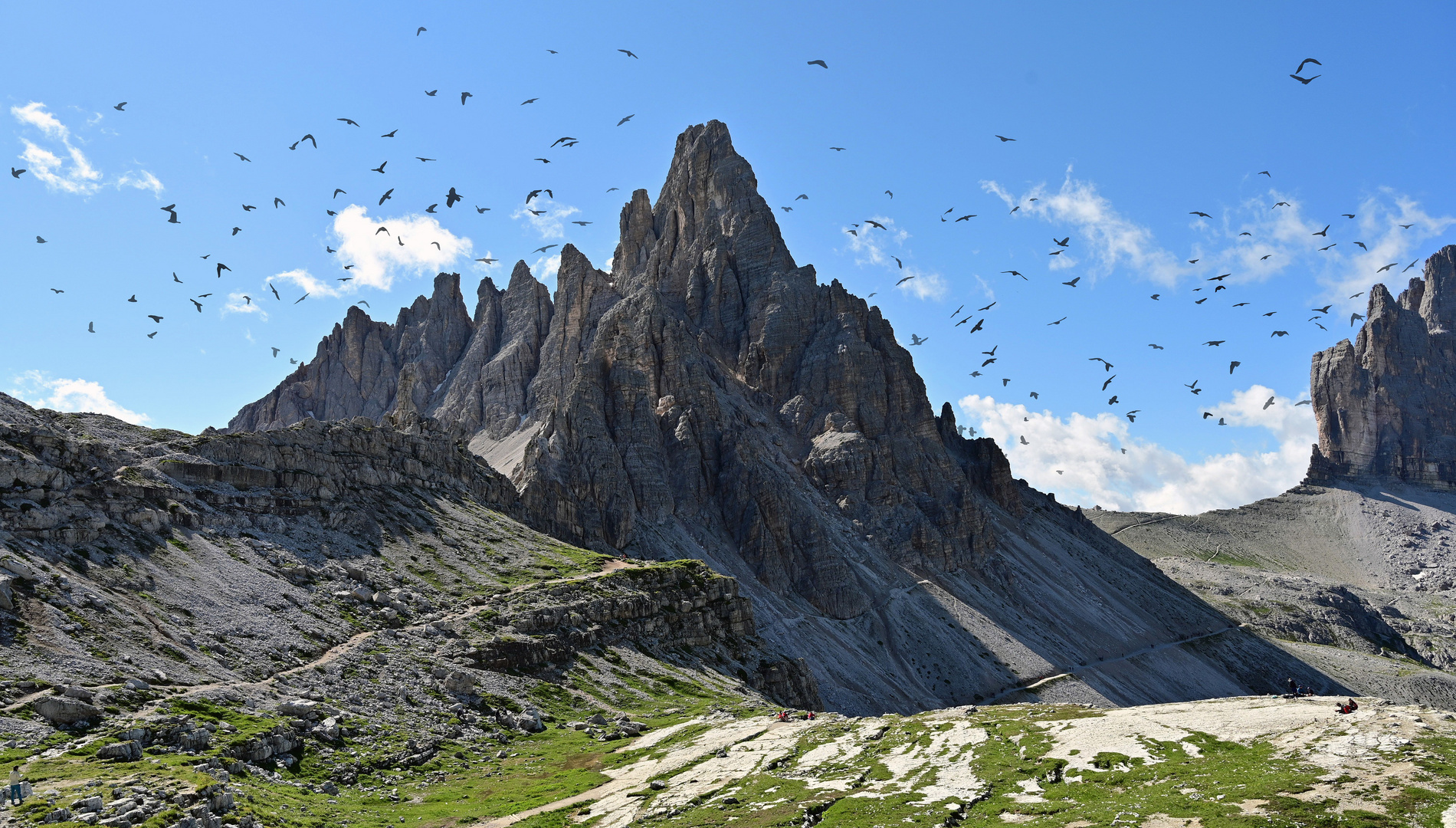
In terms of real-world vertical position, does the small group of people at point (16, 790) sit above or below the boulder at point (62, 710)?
below

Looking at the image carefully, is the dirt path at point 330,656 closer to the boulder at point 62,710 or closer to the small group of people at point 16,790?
the boulder at point 62,710

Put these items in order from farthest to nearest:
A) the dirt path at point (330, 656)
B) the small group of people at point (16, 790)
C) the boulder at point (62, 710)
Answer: the dirt path at point (330, 656)
the boulder at point (62, 710)
the small group of people at point (16, 790)

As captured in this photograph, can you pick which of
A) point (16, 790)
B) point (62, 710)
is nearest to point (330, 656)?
point (62, 710)

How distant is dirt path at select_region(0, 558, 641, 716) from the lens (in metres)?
58.2

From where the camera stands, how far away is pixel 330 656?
265ft

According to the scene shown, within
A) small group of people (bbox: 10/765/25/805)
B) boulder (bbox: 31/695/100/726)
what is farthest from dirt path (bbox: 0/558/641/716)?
small group of people (bbox: 10/765/25/805)

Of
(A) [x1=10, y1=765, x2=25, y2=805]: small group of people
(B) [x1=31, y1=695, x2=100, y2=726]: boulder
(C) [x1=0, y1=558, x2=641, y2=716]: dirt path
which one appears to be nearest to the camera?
(A) [x1=10, y1=765, x2=25, y2=805]: small group of people

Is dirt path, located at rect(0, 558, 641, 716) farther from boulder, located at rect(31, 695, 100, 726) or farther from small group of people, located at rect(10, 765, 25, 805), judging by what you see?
small group of people, located at rect(10, 765, 25, 805)

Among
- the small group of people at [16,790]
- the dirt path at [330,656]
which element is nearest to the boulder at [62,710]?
the dirt path at [330,656]

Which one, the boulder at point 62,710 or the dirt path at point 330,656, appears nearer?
the boulder at point 62,710

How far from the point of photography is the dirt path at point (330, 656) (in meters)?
58.2

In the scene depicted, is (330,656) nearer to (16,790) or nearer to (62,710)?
(62,710)

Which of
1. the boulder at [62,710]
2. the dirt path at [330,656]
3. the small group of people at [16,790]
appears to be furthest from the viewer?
the dirt path at [330,656]

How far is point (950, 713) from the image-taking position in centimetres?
7369
